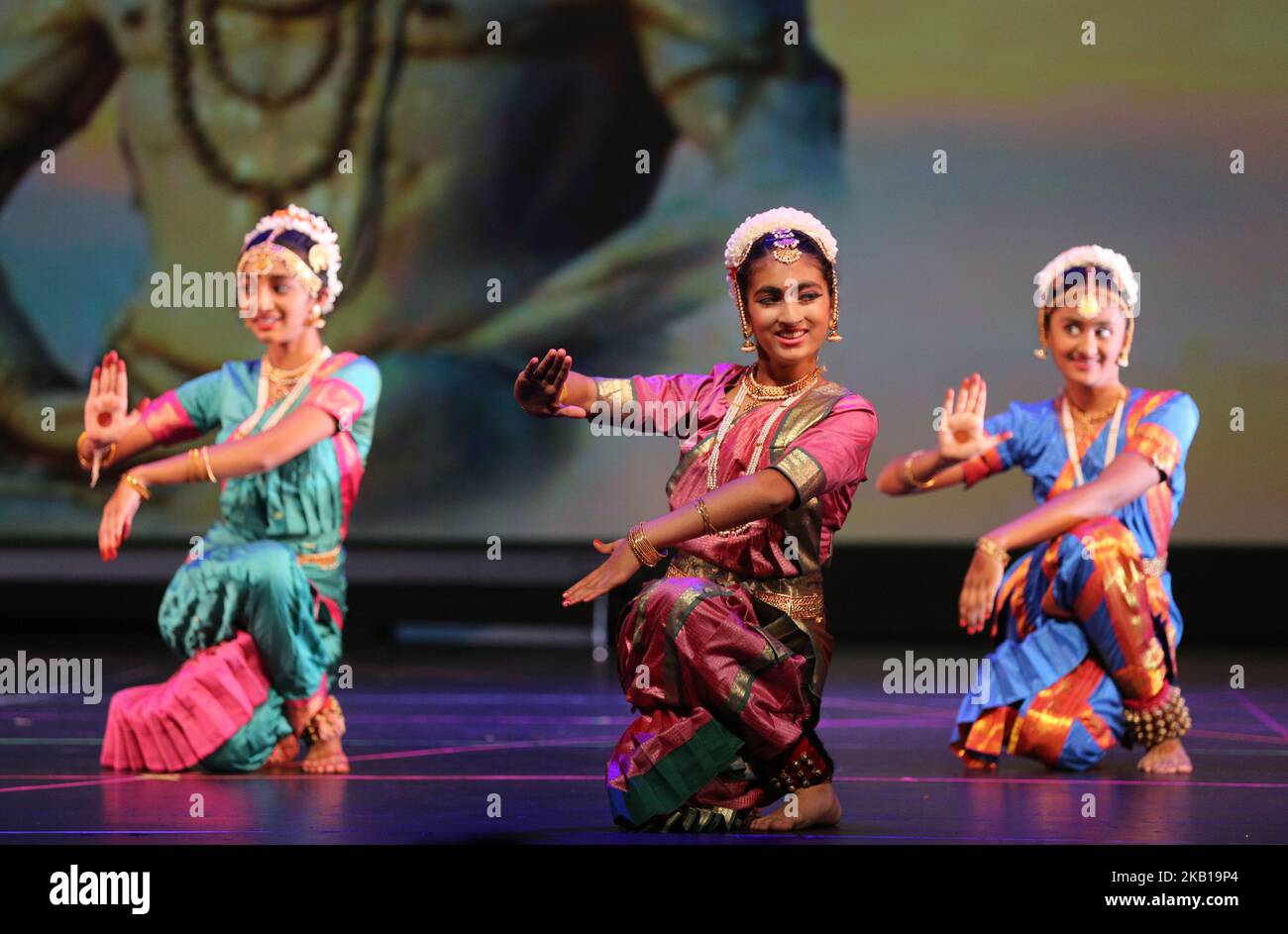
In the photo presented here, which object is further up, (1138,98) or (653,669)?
(1138,98)

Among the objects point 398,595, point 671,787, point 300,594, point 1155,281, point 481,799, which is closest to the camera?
point 671,787

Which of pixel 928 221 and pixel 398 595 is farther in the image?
pixel 398 595

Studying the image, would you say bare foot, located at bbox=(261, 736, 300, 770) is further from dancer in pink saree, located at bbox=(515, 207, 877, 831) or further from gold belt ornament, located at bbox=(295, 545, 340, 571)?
dancer in pink saree, located at bbox=(515, 207, 877, 831)

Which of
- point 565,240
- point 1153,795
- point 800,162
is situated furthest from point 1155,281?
point 1153,795

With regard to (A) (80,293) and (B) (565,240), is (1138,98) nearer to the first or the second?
(B) (565,240)

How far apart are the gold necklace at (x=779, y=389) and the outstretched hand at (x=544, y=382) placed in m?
0.38

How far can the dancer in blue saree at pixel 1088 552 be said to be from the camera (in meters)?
4.06

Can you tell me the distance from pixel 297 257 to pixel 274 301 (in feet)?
0.40

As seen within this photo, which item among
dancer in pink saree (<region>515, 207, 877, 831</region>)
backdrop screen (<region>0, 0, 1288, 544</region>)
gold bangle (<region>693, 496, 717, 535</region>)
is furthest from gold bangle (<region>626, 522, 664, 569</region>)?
backdrop screen (<region>0, 0, 1288, 544</region>)

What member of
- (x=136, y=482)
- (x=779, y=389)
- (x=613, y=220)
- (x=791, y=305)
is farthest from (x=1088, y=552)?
(x=613, y=220)

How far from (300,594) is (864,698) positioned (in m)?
2.19

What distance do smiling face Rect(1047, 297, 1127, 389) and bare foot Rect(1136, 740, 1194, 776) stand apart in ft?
2.91

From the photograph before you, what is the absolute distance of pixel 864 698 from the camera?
18.4 feet

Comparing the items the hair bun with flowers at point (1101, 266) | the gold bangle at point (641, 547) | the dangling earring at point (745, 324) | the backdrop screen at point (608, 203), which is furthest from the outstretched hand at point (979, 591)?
the backdrop screen at point (608, 203)
